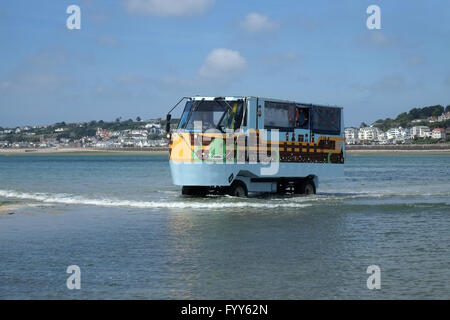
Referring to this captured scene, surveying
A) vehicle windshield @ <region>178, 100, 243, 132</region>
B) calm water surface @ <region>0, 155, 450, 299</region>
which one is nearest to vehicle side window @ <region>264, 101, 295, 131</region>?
vehicle windshield @ <region>178, 100, 243, 132</region>

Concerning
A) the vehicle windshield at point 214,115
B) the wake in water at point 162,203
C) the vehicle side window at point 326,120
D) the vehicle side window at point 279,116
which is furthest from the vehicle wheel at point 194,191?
the vehicle side window at point 326,120

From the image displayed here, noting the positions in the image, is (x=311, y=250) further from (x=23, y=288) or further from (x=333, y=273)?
(x=23, y=288)

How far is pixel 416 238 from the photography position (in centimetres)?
1372

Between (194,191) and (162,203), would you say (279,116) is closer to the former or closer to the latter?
(194,191)

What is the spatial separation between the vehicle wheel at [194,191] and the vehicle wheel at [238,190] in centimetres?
118

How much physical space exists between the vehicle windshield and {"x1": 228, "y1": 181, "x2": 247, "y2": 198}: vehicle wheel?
6.50 feet

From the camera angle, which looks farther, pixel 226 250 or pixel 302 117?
pixel 302 117

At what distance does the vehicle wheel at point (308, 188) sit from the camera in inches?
1013

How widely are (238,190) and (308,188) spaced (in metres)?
3.90

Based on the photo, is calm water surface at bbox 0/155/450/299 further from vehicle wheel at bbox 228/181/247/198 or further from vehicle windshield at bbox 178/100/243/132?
vehicle windshield at bbox 178/100/243/132

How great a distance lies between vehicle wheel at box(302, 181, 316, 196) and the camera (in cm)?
2573

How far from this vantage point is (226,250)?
12414 millimetres

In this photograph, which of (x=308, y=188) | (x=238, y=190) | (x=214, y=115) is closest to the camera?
(x=214, y=115)

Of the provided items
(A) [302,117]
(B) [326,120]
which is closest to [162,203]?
(A) [302,117]
